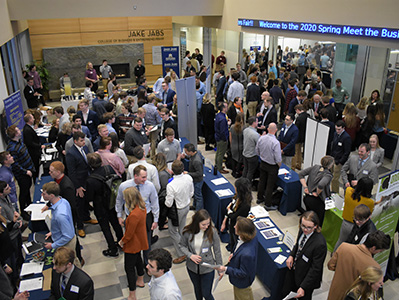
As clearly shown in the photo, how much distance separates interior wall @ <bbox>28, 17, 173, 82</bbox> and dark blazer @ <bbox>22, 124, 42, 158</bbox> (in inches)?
374

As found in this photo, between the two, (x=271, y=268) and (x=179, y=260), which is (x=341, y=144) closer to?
(x=271, y=268)

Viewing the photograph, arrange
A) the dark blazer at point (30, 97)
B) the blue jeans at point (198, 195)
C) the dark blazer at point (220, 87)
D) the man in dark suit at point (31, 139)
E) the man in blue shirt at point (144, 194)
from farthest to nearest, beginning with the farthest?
the dark blazer at point (220, 87)
the dark blazer at point (30, 97)
the man in dark suit at point (31, 139)
the blue jeans at point (198, 195)
the man in blue shirt at point (144, 194)

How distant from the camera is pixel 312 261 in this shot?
12.5 ft

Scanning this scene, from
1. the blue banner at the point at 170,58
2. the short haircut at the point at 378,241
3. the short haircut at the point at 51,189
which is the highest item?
the blue banner at the point at 170,58

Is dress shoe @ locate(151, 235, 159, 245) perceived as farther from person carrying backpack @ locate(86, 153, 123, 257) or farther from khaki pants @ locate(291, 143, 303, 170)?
khaki pants @ locate(291, 143, 303, 170)

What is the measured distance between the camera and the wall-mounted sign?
6609mm

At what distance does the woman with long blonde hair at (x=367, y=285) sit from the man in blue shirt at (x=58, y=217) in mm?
3117

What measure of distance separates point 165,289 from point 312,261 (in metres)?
1.73

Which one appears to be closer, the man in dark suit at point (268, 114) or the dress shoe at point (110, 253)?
the dress shoe at point (110, 253)

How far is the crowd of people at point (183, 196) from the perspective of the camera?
11.9 ft

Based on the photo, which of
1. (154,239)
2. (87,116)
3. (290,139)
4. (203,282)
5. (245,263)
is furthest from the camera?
(87,116)

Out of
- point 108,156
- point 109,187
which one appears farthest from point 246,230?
point 108,156

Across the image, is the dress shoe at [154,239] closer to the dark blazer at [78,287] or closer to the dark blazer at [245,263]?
the dark blazer at [245,263]

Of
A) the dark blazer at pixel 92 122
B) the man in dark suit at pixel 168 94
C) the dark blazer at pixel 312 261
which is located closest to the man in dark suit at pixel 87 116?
the dark blazer at pixel 92 122
